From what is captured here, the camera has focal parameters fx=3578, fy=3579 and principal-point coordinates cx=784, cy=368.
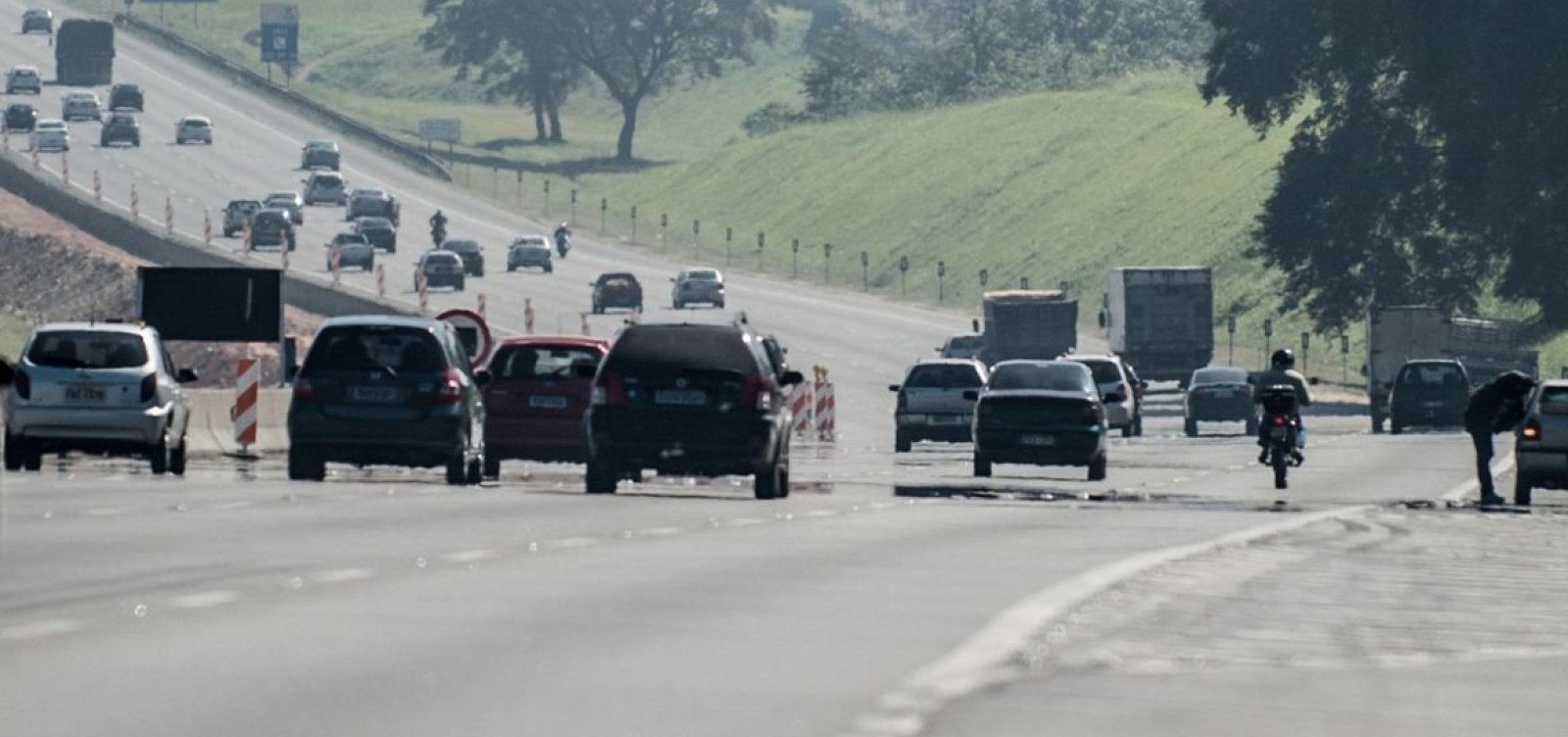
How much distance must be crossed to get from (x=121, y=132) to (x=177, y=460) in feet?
350

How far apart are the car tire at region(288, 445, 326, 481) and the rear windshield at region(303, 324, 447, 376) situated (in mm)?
827

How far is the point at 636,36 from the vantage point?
189m

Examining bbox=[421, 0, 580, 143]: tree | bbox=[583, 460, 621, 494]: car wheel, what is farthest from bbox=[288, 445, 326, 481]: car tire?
bbox=[421, 0, 580, 143]: tree

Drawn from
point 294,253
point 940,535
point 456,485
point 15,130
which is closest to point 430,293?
point 294,253

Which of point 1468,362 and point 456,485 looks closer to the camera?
point 456,485

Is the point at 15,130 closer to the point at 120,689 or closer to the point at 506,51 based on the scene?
the point at 506,51

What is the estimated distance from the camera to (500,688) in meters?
Result: 13.5

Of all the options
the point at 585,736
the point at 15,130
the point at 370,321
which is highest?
the point at 15,130

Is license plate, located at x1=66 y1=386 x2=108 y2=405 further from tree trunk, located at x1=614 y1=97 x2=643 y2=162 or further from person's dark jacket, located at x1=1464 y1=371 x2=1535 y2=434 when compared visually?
tree trunk, located at x1=614 y1=97 x2=643 y2=162

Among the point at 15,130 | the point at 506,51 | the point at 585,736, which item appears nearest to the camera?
the point at 585,736

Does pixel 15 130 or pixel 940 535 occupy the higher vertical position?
pixel 15 130

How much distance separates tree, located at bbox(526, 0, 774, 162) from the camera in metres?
187

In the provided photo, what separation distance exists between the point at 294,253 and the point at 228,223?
2.39 metres

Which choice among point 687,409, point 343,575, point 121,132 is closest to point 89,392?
point 687,409
